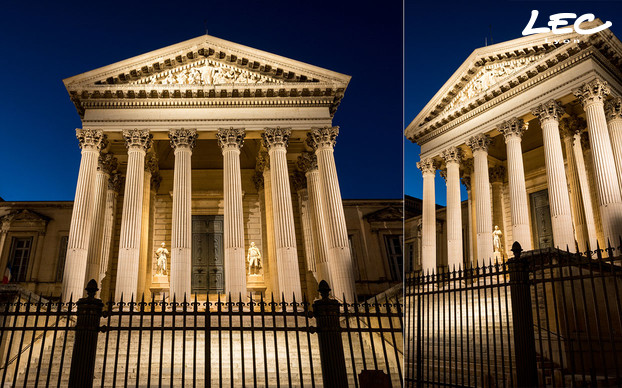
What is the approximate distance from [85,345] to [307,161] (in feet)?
62.7

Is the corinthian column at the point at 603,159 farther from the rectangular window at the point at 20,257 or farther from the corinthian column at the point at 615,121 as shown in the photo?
the rectangular window at the point at 20,257

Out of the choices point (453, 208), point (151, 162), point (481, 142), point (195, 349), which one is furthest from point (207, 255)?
point (195, 349)

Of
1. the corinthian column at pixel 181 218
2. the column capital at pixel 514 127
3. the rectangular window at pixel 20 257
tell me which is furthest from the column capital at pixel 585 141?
the rectangular window at pixel 20 257

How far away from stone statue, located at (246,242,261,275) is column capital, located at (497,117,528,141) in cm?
1278

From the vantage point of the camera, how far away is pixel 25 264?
106 feet

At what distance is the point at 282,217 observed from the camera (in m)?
22.9

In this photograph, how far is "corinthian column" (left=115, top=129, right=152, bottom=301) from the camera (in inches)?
840

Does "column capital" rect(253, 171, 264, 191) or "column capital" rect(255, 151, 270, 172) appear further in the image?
"column capital" rect(253, 171, 264, 191)

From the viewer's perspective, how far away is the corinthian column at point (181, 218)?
2136cm

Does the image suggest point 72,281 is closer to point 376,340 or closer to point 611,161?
point 376,340

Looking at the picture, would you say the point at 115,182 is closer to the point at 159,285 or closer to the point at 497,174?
the point at 159,285

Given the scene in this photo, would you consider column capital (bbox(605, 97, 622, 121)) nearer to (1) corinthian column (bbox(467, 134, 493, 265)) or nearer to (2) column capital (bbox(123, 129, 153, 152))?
(1) corinthian column (bbox(467, 134, 493, 265))

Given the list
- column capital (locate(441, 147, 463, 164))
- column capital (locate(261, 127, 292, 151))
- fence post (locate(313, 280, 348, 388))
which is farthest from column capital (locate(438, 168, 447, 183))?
fence post (locate(313, 280, 348, 388))

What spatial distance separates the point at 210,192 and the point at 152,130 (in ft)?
22.1
